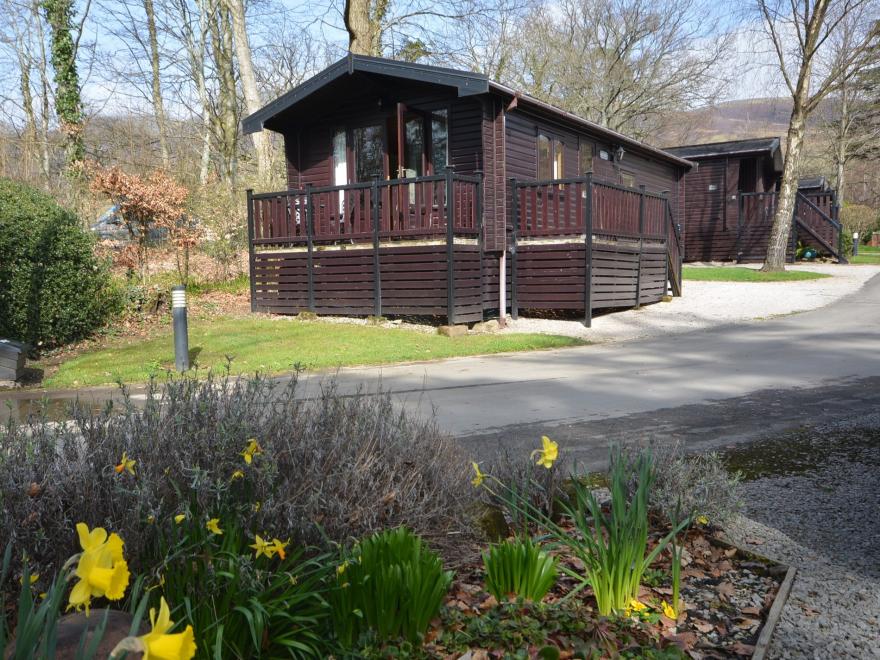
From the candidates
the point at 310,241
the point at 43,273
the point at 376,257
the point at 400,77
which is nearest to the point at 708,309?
the point at 376,257

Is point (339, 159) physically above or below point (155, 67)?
below

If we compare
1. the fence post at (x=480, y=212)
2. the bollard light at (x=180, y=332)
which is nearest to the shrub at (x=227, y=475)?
the bollard light at (x=180, y=332)

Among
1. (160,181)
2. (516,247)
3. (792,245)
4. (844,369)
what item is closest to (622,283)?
(516,247)

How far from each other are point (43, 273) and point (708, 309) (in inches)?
540

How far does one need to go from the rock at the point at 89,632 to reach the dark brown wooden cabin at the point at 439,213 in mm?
11852

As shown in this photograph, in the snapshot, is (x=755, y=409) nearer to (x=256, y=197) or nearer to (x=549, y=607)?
(x=549, y=607)

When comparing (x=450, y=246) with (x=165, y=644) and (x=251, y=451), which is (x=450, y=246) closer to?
(x=251, y=451)

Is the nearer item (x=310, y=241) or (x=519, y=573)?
(x=519, y=573)

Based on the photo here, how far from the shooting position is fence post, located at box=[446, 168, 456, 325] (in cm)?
1342

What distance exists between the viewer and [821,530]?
3.44 meters

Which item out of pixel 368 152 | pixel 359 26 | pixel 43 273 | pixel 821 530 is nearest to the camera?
pixel 821 530

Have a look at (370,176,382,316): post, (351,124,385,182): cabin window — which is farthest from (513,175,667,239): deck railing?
(351,124,385,182): cabin window

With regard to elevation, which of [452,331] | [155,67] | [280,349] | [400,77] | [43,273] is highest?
[155,67]

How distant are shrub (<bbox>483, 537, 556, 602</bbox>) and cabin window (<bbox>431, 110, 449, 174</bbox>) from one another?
1426 centimetres
